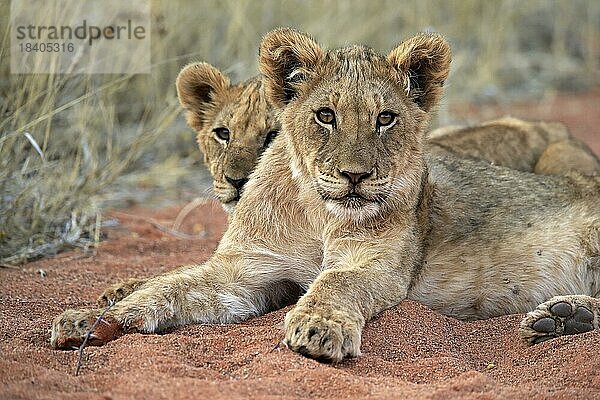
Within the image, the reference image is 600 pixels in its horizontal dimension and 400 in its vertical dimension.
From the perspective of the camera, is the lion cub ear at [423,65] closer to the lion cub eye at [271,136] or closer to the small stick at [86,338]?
the lion cub eye at [271,136]

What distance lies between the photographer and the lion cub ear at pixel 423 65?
172 inches

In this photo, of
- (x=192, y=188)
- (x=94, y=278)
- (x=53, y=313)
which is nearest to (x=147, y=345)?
(x=53, y=313)

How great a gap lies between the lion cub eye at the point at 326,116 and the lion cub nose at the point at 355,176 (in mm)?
276

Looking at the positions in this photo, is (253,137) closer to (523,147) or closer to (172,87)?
(523,147)

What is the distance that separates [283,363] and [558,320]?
1.23 meters

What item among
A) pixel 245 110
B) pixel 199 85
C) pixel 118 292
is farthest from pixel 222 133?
pixel 118 292

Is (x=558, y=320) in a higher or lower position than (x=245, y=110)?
lower

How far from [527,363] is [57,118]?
431cm

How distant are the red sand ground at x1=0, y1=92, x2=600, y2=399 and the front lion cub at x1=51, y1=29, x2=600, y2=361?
0.47ft

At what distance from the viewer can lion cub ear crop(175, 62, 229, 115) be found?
5.46m

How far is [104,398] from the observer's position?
121 inches

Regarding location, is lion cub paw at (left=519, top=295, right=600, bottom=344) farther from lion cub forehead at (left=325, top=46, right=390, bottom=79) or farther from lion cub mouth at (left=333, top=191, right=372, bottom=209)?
lion cub forehead at (left=325, top=46, right=390, bottom=79)

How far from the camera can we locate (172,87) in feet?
25.6

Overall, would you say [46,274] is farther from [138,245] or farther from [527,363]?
[527,363]
